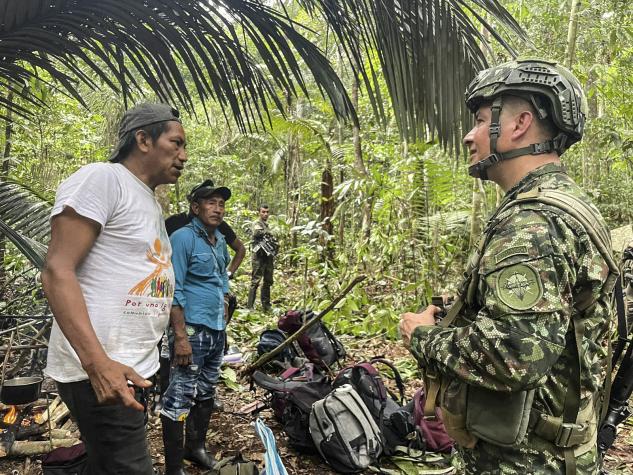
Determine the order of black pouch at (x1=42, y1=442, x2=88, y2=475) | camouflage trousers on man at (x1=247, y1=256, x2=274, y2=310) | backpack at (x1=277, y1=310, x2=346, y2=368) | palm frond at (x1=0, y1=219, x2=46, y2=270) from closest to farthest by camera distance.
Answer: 1. palm frond at (x1=0, y1=219, x2=46, y2=270)
2. black pouch at (x1=42, y1=442, x2=88, y2=475)
3. backpack at (x1=277, y1=310, x2=346, y2=368)
4. camouflage trousers on man at (x1=247, y1=256, x2=274, y2=310)

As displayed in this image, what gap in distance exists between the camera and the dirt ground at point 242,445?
333 cm

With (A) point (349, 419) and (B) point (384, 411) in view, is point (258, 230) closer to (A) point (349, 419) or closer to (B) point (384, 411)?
(B) point (384, 411)

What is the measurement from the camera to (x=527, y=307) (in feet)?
4.15

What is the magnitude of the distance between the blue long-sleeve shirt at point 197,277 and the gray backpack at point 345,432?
93 centimetres

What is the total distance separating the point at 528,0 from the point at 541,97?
25.5 feet

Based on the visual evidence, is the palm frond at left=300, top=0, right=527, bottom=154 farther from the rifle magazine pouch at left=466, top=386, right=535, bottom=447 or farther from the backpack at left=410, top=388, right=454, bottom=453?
the backpack at left=410, top=388, right=454, bottom=453

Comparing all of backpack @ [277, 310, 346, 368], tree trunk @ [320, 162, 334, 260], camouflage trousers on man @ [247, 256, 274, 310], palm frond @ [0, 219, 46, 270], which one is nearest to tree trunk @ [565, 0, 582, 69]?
tree trunk @ [320, 162, 334, 260]

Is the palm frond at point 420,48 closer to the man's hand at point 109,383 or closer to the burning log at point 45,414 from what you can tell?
the man's hand at point 109,383

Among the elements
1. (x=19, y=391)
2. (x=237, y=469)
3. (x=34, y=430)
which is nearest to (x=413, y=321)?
(x=237, y=469)

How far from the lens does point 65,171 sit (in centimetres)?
992

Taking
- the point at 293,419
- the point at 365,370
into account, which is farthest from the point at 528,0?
the point at 293,419

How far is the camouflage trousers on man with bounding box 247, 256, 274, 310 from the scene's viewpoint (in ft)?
29.2

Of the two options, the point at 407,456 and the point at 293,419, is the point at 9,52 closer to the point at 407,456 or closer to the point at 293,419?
the point at 293,419

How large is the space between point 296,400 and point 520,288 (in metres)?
2.68
